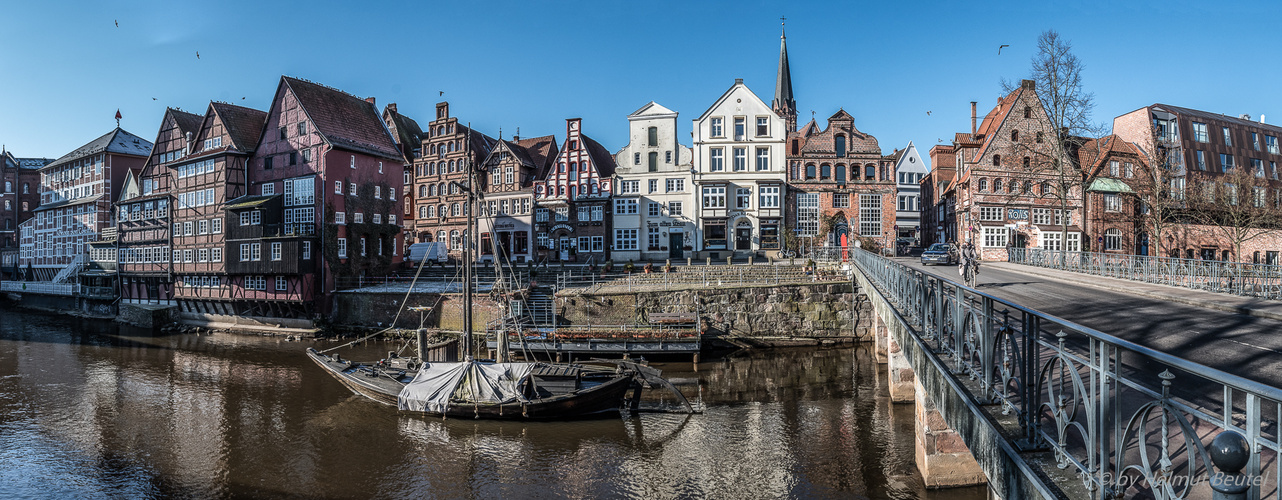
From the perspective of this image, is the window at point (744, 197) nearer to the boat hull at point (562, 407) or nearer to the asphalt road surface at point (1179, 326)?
the asphalt road surface at point (1179, 326)

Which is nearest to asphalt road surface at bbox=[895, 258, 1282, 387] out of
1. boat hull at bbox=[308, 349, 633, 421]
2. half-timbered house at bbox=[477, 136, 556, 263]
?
boat hull at bbox=[308, 349, 633, 421]

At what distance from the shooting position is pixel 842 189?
49375mm

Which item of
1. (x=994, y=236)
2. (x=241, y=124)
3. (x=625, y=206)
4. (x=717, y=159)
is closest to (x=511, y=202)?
(x=625, y=206)

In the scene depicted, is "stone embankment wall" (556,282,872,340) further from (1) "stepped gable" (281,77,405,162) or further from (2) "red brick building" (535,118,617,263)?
(1) "stepped gable" (281,77,405,162)

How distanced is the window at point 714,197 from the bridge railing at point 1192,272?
24.6 meters

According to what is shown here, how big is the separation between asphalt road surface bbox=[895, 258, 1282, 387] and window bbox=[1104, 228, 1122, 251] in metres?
30.4

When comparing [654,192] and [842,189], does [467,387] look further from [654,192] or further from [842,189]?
[842,189]

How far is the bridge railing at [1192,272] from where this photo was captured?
64.1 feet

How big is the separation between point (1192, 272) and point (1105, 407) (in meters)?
23.9

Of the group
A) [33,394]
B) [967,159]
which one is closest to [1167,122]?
[967,159]

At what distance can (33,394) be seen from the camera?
25.4m

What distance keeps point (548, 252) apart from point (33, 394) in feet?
104

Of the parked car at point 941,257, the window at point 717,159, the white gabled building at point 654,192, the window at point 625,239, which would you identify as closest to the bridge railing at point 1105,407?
the parked car at point 941,257

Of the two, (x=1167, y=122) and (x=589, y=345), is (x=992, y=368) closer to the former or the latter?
(x=589, y=345)
